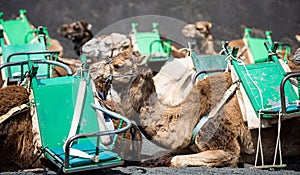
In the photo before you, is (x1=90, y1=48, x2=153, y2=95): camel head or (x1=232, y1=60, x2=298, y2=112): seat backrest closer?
(x1=90, y1=48, x2=153, y2=95): camel head

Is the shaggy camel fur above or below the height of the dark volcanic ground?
below

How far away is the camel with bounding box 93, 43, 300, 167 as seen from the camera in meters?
3.68

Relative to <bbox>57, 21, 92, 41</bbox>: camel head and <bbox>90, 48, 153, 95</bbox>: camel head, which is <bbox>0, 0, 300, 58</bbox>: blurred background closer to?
<bbox>57, 21, 92, 41</bbox>: camel head

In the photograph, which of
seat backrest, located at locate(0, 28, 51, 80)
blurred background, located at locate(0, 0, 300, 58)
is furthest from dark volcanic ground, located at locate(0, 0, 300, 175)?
seat backrest, located at locate(0, 28, 51, 80)

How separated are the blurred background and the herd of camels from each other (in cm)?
696

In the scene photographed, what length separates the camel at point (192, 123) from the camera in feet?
12.1

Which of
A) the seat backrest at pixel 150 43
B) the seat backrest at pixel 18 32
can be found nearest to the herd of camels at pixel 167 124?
the seat backrest at pixel 18 32

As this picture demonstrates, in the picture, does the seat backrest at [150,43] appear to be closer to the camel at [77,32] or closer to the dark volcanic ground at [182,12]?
the camel at [77,32]

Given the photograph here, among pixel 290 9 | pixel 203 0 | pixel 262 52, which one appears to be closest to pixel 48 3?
pixel 203 0

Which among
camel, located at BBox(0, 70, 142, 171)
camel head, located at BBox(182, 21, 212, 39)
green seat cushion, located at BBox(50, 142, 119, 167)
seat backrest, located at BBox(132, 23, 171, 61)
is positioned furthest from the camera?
→ camel head, located at BBox(182, 21, 212, 39)

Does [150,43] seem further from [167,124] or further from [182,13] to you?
[182,13]

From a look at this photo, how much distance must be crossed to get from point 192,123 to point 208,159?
0.87ft

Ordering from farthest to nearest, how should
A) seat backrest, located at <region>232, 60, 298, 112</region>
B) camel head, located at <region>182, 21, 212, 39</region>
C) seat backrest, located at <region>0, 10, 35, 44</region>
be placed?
camel head, located at <region>182, 21, 212, 39</region>
seat backrest, located at <region>0, 10, 35, 44</region>
seat backrest, located at <region>232, 60, 298, 112</region>

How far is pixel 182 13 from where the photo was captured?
11.4 m
